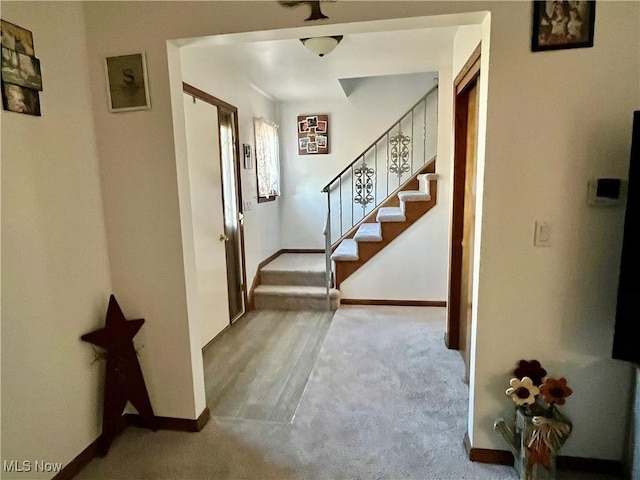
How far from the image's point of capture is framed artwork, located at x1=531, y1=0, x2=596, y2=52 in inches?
58.2

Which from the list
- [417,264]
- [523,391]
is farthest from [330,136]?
[523,391]

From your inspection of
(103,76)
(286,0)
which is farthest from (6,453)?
(286,0)

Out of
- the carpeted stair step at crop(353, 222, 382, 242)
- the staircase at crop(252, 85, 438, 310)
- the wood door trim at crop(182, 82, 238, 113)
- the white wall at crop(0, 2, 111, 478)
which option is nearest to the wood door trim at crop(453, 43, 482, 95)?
the staircase at crop(252, 85, 438, 310)

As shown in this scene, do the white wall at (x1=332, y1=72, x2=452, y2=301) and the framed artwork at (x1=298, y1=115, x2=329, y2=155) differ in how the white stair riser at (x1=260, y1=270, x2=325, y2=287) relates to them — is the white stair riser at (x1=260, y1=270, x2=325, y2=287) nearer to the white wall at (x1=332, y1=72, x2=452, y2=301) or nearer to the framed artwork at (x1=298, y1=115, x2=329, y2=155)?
the white wall at (x1=332, y1=72, x2=452, y2=301)

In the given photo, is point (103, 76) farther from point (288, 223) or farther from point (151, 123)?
point (288, 223)

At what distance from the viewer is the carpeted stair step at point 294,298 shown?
13.4 ft

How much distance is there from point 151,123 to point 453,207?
6.92ft

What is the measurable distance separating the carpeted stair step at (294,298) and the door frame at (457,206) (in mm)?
1407

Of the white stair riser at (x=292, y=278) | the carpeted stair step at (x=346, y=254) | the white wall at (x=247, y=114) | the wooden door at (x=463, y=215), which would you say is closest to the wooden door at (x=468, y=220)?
the wooden door at (x=463, y=215)

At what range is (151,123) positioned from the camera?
1898 mm

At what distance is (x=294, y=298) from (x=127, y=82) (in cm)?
275

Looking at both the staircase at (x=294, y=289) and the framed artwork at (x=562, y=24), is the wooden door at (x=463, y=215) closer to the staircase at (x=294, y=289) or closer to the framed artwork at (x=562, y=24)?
the framed artwork at (x=562, y=24)

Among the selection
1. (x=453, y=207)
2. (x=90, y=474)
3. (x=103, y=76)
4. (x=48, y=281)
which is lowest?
(x=90, y=474)
